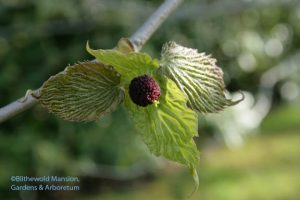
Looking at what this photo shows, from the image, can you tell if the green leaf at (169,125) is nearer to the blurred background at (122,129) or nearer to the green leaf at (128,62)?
the green leaf at (128,62)

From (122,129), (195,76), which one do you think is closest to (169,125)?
(195,76)

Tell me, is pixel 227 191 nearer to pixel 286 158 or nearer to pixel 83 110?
pixel 286 158

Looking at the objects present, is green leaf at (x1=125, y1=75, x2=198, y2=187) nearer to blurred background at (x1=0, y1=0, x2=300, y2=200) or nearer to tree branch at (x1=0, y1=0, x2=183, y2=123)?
tree branch at (x1=0, y1=0, x2=183, y2=123)

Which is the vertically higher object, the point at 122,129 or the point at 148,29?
the point at 122,129

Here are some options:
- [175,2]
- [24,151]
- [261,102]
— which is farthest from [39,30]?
[175,2]

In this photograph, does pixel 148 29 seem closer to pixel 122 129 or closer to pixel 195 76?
pixel 195 76

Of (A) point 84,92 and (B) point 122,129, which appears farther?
(B) point 122,129

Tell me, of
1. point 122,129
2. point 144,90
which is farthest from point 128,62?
point 122,129
